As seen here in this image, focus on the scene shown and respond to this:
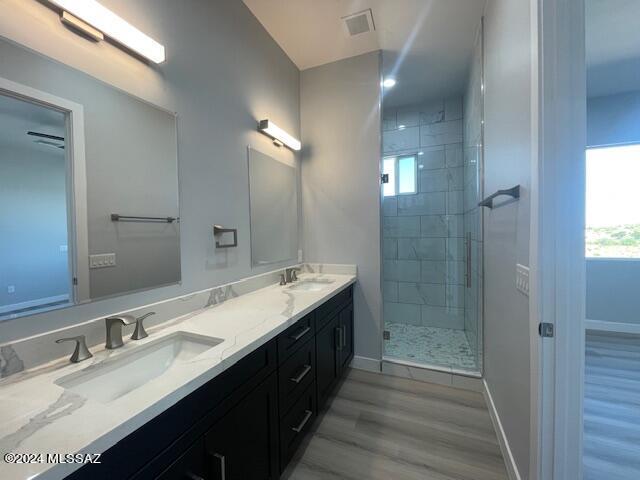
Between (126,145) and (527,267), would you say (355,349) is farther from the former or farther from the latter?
(126,145)

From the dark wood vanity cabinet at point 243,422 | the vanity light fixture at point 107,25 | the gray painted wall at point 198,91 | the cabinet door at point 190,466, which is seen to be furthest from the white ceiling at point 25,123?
the cabinet door at point 190,466

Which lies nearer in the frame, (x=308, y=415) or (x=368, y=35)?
(x=308, y=415)

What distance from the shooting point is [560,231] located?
938 mm

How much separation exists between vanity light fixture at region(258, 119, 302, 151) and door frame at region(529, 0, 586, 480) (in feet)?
5.27

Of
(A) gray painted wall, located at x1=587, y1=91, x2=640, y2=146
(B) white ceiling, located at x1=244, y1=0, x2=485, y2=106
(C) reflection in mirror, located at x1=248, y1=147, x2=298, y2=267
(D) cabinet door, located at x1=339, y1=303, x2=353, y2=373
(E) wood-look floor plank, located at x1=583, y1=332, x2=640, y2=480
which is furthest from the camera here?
(A) gray painted wall, located at x1=587, y1=91, x2=640, y2=146

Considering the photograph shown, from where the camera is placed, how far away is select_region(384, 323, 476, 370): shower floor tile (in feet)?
7.93

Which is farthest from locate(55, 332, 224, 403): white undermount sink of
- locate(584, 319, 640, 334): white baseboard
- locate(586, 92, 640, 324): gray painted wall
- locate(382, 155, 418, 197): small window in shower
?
locate(586, 92, 640, 324): gray painted wall

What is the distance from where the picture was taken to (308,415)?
1534mm

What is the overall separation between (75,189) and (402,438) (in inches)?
82.0

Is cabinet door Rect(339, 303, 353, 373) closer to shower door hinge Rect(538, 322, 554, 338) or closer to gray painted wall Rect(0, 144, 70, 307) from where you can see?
shower door hinge Rect(538, 322, 554, 338)

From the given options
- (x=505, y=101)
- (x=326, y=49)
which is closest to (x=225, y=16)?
(x=326, y=49)

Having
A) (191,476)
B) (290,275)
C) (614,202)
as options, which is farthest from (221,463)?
(614,202)

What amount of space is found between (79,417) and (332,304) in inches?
58.8

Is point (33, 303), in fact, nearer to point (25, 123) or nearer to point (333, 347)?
point (25, 123)
